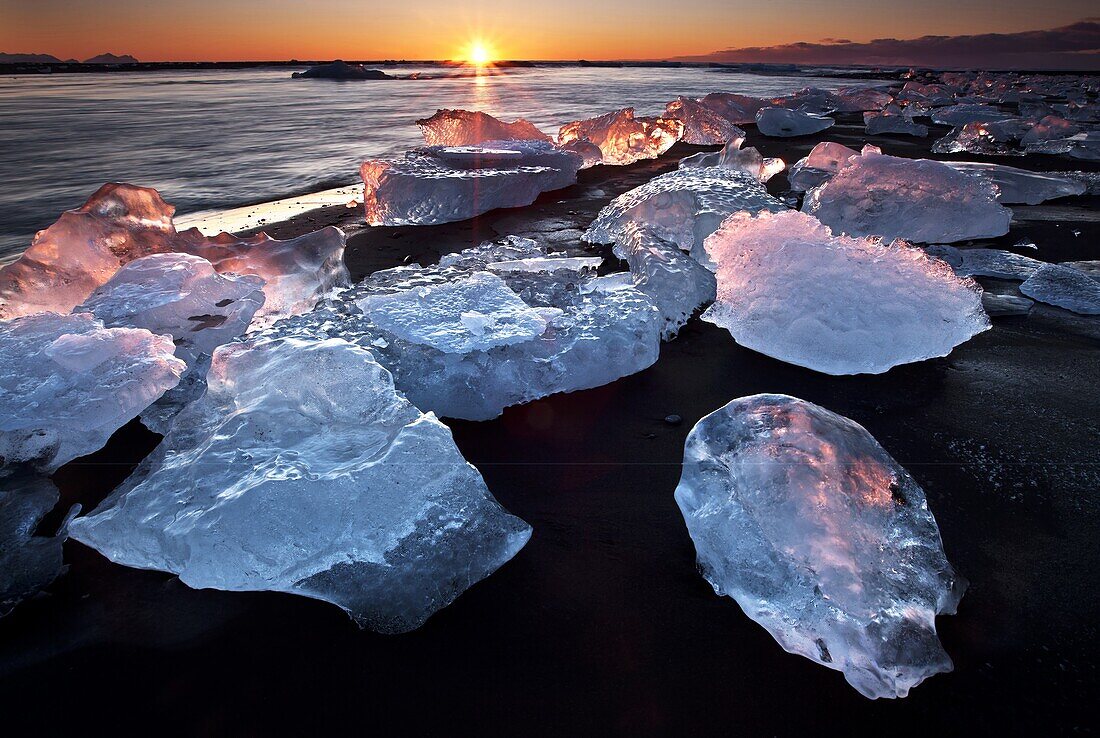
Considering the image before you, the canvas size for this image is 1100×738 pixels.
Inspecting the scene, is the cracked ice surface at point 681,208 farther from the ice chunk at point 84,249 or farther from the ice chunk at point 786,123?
the ice chunk at point 786,123

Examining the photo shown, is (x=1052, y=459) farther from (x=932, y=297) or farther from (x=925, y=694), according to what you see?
(x=925, y=694)

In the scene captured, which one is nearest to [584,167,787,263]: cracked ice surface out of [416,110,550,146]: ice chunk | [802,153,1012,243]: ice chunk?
[802,153,1012,243]: ice chunk

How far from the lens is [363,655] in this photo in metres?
1.02

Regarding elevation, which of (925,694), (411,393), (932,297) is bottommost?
(925,694)

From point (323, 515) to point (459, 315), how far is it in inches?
37.2

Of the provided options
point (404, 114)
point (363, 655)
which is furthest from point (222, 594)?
point (404, 114)

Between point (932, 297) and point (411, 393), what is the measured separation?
168 centimetres

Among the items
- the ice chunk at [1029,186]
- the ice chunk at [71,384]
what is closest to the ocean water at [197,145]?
the ice chunk at [71,384]

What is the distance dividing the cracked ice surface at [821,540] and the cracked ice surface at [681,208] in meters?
1.88

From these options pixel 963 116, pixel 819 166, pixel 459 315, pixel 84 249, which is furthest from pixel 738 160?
pixel 963 116

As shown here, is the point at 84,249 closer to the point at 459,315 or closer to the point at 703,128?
the point at 459,315

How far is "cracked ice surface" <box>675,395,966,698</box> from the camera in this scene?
0.96m

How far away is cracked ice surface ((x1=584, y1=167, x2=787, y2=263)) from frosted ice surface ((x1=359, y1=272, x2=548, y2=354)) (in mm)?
1255

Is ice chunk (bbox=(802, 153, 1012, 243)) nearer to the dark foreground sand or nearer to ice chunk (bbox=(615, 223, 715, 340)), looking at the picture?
ice chunk (bbox=(615, 223, 715, 340))
